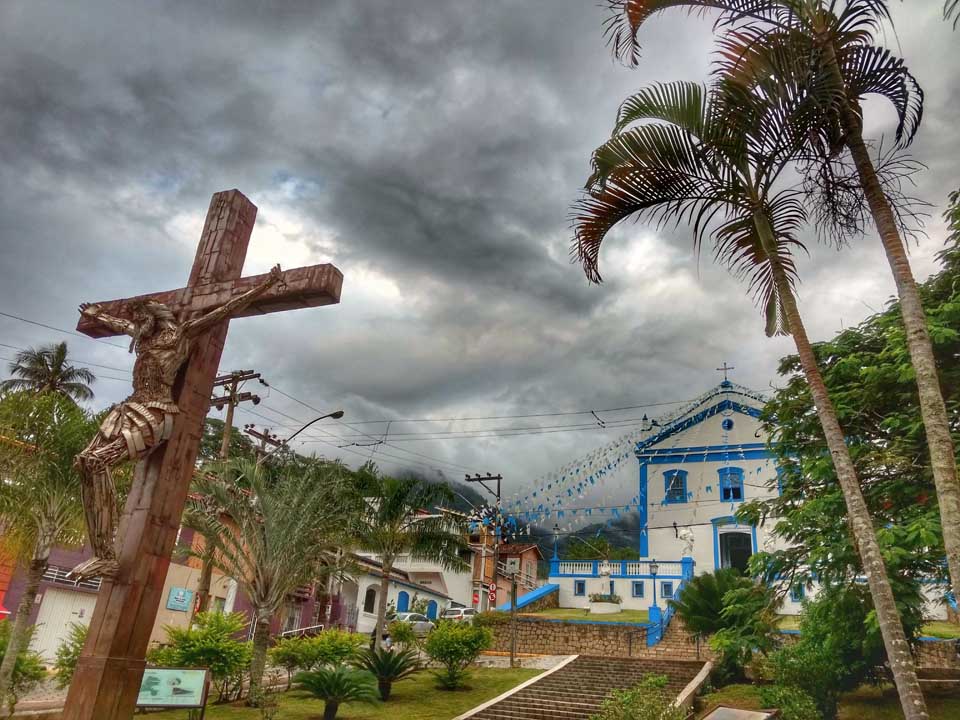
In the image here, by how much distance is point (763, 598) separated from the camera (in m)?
13.7

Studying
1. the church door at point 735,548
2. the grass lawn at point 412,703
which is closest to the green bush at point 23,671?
the grass lawn at point 412,703

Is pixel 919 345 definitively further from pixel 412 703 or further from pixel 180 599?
pixel 180 599

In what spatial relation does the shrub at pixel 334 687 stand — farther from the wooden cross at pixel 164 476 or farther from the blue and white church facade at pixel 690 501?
the blue and white church facade at pixel 690 501

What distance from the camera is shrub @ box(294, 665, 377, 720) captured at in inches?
595

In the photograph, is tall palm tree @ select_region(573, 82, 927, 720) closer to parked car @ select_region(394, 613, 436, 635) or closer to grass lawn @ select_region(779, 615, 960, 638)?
grass lawn @ select_region(779, 615, 960, 638)

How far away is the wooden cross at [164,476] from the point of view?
493 centimetres

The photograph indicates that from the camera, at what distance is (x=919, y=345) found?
581 cm

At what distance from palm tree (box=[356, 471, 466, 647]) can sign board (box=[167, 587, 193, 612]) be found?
7.85 meters

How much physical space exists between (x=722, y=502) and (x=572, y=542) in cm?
2672

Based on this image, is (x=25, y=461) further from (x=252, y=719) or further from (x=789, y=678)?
(x=789, y=678)

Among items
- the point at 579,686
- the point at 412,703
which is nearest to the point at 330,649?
the point at 412,703

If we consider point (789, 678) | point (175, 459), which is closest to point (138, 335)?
point (175, 459)

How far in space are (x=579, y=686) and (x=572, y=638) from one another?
5.69m

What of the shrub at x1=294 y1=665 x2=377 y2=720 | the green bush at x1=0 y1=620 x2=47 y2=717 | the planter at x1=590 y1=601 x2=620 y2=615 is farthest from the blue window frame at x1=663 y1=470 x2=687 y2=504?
the green bush at x1=0 y1=620 x2=47 y2=717
